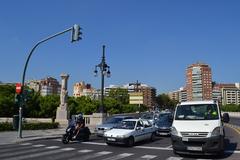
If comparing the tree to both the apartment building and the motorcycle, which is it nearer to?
the apartment building

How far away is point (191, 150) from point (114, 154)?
3.19m

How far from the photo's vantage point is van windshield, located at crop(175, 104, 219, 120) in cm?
1393

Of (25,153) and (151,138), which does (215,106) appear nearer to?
(151,138)

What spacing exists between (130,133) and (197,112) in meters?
4.34

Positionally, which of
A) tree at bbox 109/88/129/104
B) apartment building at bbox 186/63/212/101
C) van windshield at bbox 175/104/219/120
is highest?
apartment building at bbox 186/63/212/101

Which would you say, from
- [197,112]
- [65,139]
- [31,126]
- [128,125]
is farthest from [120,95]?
[197,112]

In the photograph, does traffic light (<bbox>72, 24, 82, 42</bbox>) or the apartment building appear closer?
traffic light (<bbox>72, 24, 82, 42</bbox>)

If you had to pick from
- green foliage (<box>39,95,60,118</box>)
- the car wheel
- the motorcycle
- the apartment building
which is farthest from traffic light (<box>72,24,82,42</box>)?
the apartment building

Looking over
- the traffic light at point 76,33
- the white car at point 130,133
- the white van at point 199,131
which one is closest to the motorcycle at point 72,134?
the white car at point 130,133

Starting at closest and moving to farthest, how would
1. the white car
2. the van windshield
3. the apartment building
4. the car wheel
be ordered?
the van windshield
the white car
the car wheel
the apartment building

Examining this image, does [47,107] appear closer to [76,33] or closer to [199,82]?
[76,33]

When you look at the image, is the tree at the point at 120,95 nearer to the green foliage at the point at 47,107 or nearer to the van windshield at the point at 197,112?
the green foliage at the point at 47,107

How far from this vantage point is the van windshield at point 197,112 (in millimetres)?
13930

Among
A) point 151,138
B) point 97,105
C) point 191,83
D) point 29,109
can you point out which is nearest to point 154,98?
point 191,83
